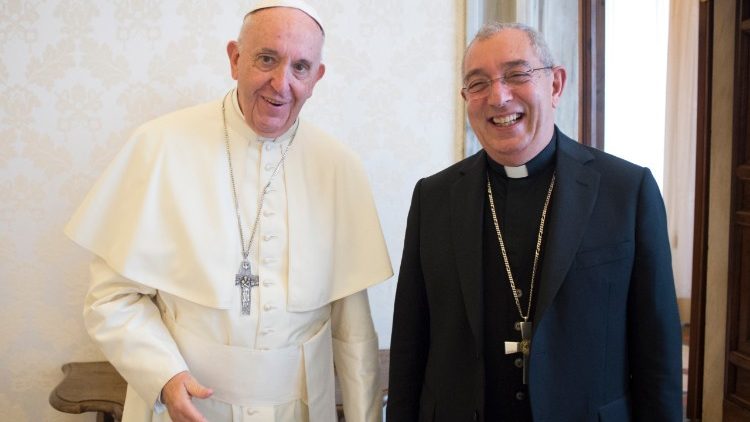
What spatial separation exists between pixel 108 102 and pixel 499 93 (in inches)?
72.3

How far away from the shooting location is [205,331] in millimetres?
2023

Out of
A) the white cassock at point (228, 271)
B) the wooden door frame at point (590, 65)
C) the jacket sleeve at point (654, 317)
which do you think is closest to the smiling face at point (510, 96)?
the jacket sleeve at point (654, 317)

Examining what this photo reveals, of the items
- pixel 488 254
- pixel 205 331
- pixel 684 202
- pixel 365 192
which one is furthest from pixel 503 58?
pixel 684 202

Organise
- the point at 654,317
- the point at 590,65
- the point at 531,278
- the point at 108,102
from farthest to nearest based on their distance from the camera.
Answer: the point at 590,65 < the point at 108,102 < the point at 531,278 < the point at 654,317

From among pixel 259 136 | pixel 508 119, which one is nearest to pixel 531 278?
pixel 508 119

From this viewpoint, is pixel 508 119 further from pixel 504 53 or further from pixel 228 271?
pixel 228 271

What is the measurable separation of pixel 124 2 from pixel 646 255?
7.48 ft

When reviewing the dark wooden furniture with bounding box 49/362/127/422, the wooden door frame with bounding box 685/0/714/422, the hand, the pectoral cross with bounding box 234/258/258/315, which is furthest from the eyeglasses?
the dark wooden furniture with bounding box 49/362/127/422

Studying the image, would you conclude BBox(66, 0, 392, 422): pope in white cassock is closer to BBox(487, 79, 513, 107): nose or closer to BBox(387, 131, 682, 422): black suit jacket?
BBox(387, 131, 682, 422): black suit jacket

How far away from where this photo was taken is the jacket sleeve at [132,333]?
6.27 feet

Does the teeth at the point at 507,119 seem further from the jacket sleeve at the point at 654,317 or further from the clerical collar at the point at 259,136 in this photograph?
the clerical collar at the point at 259,136

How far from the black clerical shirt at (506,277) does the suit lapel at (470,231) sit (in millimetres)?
56

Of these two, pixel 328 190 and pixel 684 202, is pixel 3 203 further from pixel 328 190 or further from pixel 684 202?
pixel 684 202

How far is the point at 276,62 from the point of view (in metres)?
1.94
